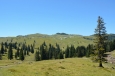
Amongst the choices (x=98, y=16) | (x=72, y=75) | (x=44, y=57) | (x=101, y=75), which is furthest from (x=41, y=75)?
(x=44, y=57)

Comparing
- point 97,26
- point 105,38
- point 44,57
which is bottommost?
point 44,57

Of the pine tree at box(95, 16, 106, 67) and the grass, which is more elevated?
the pine tree at box(95, 16, 106, 67)

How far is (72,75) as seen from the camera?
4416cm

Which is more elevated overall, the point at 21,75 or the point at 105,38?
the point at 105,38

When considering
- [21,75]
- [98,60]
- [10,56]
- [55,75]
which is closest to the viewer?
[21,75]

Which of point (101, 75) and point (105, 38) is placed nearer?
point (101, 75)

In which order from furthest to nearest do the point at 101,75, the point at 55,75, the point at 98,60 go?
the point at 98,60 < the point at 101,75 < the point at 55,75

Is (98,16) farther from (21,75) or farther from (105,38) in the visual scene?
(21,75)

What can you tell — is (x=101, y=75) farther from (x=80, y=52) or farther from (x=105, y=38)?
(x=80, y=52)

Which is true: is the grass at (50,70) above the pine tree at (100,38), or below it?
below

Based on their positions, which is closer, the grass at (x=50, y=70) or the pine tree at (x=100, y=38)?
the grass at (x=50, y=70)

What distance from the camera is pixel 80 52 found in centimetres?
15762

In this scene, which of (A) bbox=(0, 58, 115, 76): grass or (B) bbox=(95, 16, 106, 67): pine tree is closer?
(A) bbox=(0, 58, 115, 76): grass

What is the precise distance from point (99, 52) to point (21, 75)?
32.6 metres
